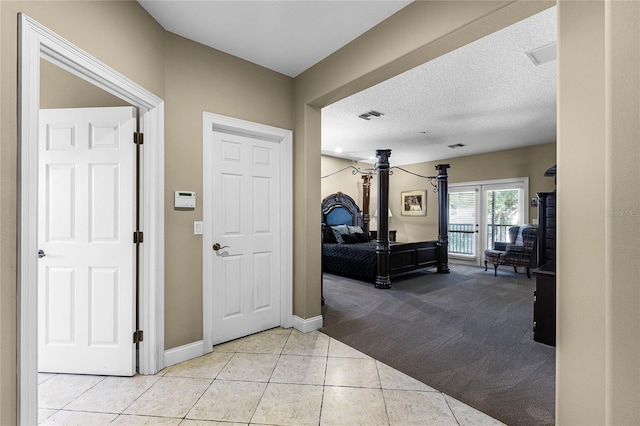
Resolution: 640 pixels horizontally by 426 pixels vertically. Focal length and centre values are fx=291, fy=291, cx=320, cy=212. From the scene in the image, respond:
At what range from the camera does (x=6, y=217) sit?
1188 millimetres

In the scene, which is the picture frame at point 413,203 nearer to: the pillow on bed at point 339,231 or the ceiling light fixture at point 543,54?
the pillow on bed at point 339,231

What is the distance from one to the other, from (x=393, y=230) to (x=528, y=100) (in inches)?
194

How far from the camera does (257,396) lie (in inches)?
77.7

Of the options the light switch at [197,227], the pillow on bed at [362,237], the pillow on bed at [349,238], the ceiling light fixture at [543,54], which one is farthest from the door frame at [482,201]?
the light switch at [197,227]

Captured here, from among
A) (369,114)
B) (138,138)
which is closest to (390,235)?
(369,114)

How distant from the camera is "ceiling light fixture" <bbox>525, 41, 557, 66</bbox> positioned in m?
2.52

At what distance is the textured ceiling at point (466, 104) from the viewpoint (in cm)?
262

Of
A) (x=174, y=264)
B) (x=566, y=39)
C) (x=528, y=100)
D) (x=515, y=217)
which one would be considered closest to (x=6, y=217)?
(x=174, y=264)

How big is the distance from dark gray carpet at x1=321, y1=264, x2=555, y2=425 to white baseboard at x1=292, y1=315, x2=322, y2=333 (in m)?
0.10

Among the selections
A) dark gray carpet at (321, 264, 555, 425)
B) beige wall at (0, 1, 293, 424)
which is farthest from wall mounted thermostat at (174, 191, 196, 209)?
dark gray carpet at (321, 264, 555, 425)

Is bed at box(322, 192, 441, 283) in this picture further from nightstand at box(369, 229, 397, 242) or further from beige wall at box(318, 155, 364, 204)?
nightstand at box(369, 229, 397, 242)

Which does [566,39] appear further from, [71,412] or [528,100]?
[71,412]

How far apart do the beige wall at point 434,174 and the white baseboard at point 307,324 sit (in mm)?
4218

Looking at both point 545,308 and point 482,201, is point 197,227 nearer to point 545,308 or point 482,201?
point 545,308
